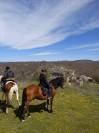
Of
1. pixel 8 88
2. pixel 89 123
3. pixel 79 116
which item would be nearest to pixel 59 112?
pixel 79 116

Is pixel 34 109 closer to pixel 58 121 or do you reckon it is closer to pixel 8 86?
pixel 8 86

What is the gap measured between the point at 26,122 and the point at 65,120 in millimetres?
2906

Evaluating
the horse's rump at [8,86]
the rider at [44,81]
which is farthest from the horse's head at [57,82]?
the horse's rump at [8,86]

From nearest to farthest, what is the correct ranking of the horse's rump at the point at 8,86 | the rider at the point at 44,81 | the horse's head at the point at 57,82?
the rider at the point at 44,81
the horse's rump at the point at 8,86
the horse's head at the point at 57,82

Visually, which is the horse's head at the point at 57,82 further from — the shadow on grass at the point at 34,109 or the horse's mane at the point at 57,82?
the shadow on grass at the point at 34,109

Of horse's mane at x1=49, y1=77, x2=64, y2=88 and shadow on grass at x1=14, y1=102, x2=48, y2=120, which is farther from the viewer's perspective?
horse's mane at x1=49, y1=77, x2=64, y2=88

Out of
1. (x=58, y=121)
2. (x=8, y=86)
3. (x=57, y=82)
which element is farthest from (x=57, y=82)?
(x=8, y=86)

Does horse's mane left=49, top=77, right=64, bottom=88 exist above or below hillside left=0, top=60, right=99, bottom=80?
above

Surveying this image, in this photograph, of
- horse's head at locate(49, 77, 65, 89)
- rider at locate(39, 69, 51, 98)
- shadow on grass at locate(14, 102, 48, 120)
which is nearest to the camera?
rider at locate(39, 69, 51, 98)

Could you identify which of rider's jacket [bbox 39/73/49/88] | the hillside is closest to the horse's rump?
rider's jacket [bbox 39/73/49/88]

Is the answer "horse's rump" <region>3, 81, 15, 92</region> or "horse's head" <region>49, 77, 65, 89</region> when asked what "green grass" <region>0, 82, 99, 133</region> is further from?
"horse's head" <region>49, 77, 65, 89</region>

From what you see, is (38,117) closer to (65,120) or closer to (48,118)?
(48,118)

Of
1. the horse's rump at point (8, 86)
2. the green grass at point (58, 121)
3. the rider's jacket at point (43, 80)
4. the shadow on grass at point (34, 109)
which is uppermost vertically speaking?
the rider's jacket at point (43, 80)

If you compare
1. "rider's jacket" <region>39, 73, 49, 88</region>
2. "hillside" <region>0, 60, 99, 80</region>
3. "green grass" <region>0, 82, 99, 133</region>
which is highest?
"rider's jacket" <region>39, 73, 49, 88</region>
